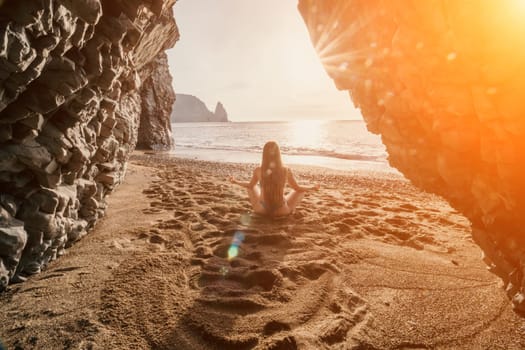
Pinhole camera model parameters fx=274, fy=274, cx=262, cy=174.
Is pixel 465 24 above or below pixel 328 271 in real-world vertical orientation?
above

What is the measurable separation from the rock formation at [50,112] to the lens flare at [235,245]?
212 cm

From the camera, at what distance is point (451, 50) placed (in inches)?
108

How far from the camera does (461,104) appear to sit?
2.82 meters

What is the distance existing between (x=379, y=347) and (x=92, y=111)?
4352 millimetres

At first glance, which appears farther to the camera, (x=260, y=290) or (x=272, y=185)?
(x=272, y=185)

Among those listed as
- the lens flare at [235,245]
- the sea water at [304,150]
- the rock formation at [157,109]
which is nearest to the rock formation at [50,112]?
the lens flare at [235,245]

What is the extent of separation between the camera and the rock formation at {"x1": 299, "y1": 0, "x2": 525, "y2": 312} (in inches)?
88.4

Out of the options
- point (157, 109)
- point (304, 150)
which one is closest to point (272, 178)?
point (157, 109)

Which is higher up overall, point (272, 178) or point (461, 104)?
point (461, 104)

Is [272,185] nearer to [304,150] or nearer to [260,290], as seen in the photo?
[260,290]

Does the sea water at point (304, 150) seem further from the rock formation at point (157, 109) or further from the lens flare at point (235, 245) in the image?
the lens flare at point (235, 245)

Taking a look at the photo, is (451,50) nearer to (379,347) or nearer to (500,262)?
(500,262)

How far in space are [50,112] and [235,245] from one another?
282 centimetres

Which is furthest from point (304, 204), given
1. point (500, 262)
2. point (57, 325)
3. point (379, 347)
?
point (57, 325)
